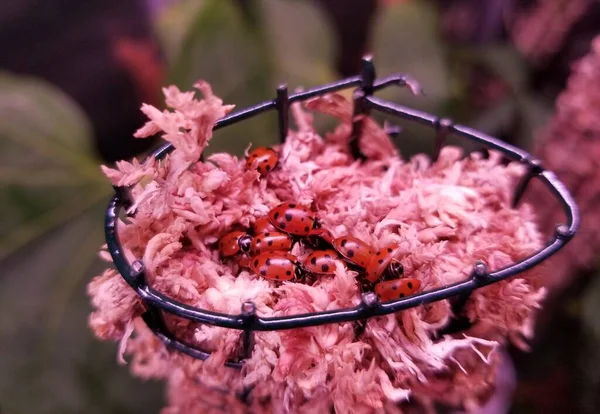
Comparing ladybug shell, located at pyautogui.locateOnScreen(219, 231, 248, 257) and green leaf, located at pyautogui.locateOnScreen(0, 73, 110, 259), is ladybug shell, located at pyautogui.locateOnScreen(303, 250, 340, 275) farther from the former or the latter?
green leaf, located at pyautogui.locateOnScreen(0, 73, 110, 259)

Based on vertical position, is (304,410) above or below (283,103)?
below

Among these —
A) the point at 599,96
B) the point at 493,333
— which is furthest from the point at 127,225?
the point at 599,96

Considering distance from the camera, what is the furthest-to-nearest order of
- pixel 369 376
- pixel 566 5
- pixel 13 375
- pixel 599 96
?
pixel 566 5 < pixel 13 375 < pixel 599 96 < pixel 369 376

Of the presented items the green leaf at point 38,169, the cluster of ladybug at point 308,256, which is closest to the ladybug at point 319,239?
the cluster of ladybug at point 308,256

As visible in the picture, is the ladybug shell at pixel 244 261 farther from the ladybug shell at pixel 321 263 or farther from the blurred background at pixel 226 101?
the blurred background at pixel 226 101

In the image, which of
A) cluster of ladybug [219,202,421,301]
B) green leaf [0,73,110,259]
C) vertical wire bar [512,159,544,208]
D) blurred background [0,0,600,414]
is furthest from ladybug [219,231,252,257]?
green leaf [0,73,110,259]

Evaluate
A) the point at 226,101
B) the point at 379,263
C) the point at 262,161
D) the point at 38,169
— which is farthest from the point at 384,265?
the point at 38,169

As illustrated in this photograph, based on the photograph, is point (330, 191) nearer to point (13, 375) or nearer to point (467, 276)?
point (467, 276)
